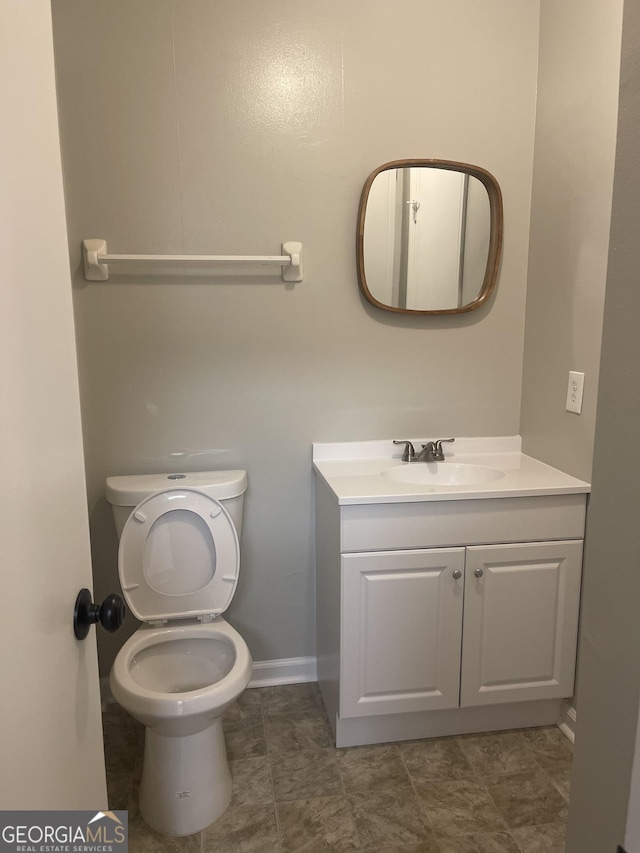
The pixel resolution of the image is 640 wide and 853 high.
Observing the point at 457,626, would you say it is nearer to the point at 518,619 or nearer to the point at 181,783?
the point at 518,619

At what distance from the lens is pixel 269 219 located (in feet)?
6.95

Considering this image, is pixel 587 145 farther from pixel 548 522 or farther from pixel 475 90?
pixel 548 522

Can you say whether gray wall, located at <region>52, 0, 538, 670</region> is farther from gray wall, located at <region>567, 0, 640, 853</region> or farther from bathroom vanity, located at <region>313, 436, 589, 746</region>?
gray wall, located at <region>567, 0, 640, 853</region>

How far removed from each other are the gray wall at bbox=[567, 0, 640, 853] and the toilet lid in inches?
55.9

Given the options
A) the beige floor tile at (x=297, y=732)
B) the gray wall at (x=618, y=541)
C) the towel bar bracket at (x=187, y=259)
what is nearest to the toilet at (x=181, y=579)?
the beige floor tile at (x=297, y=732)

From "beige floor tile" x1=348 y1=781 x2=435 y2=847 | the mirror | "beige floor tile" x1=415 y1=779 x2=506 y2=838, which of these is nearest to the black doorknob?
"beige floor tile" x1=348 y1=781 x2=435 y2=847

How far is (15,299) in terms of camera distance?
2.23 feet

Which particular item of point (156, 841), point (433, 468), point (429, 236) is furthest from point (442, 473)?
point (156, 841)

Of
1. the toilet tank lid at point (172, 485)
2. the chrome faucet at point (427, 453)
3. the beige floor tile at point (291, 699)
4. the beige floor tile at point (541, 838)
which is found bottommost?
the beige floor tile at point (291, 699)

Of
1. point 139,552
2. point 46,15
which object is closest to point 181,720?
point 139,552

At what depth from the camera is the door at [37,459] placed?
658 millimetres

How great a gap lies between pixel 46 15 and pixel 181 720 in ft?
4.93

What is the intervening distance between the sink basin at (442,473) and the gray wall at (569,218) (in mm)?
230

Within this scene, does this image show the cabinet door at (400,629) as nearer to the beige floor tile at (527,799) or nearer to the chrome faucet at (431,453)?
the beige floor tile at (527,799)
